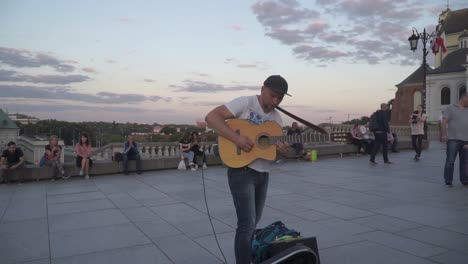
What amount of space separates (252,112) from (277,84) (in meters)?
Result: 0.34

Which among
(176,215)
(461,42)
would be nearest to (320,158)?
(176,215)

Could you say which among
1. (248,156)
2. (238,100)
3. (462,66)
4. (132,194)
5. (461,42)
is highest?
(461,42)

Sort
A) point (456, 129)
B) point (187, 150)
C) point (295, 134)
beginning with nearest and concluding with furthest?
1. point (295, 134)
2. point (456, 129)
3. point (187, 150)

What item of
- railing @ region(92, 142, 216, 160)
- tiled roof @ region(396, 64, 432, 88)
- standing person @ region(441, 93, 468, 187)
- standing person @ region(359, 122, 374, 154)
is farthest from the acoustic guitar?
tiled roof @ region(396, 64, 432, 88)

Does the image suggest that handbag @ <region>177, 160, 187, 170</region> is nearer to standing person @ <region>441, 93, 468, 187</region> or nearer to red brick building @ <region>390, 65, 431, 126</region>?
standing person @ <region>441, 93, 468, 187</region>

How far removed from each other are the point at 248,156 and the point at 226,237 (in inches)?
86.2

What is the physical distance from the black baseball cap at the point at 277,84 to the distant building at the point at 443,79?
55053 mm

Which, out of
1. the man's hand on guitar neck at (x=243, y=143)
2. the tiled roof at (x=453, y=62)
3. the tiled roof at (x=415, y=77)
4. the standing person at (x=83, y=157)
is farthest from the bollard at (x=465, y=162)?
the tiled roof at (x=415, y=77)

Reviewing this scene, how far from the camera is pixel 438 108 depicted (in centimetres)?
6150

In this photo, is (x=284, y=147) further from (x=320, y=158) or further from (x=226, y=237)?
(x=320, y=158)

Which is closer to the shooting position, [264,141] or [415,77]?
[264,141]

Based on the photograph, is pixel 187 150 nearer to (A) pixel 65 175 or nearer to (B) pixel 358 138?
(A) pixel 65 175

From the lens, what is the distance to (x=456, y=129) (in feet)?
26.9

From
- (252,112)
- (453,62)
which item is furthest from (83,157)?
(453,62)
